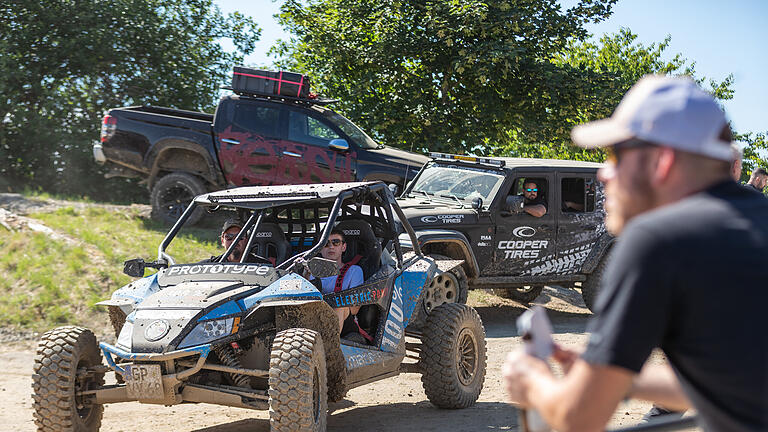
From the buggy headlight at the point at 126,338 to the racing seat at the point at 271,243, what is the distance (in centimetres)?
177

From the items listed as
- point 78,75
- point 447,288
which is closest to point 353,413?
point 447,288

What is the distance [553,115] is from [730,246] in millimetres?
15792

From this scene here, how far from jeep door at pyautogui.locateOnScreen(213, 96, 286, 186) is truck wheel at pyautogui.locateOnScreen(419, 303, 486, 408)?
643cm

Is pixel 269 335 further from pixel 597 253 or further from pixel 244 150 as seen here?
pixel 244 150

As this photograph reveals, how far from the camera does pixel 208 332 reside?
18.9 feet

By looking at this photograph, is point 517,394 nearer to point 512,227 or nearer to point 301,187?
point 301,187

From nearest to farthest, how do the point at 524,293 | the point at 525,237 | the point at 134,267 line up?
1. the point at 134,267
2. the point at 525,237
3. the point at 524,293

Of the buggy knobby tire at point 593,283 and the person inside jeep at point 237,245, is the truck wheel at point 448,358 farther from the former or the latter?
the buggy knobby tire at point 593,283

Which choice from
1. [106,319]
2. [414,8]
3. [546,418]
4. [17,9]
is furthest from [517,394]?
Answer: [17,9]

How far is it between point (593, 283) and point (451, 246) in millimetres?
2682

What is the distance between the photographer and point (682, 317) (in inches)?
75.0

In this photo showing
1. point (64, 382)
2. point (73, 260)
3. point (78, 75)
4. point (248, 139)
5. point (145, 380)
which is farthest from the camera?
point (78, 75)

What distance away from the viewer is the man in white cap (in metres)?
1.85

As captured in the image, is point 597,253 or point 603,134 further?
point 597,253
